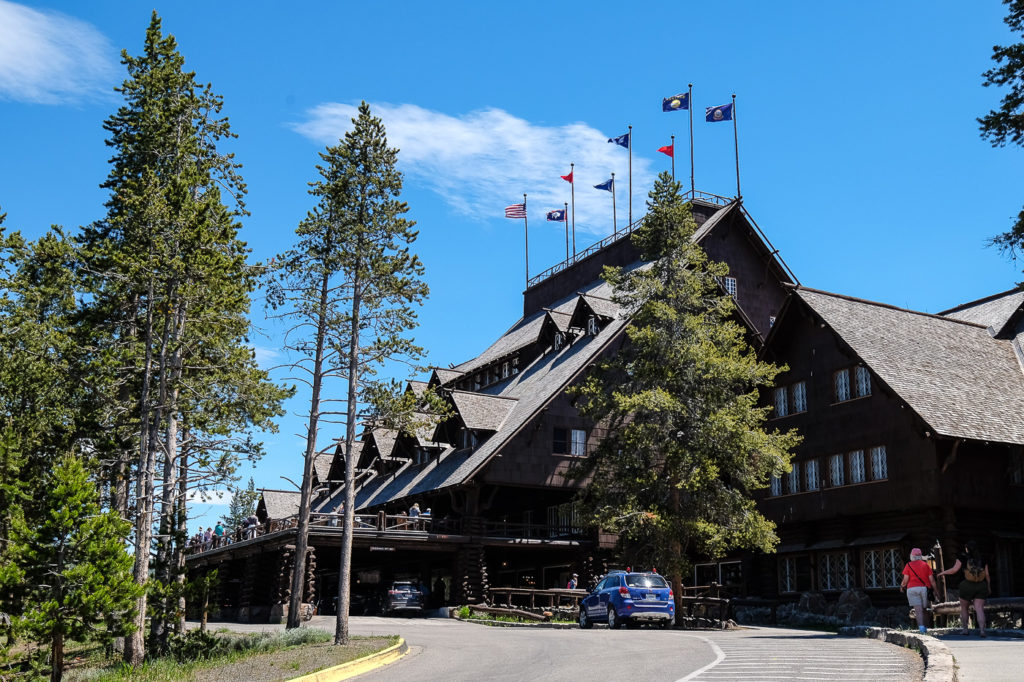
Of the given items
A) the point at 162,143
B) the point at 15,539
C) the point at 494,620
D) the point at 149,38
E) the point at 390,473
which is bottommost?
the point at 494,620

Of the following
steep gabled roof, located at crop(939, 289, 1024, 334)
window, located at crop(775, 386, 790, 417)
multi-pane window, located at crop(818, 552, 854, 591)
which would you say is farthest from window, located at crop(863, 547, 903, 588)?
steep gabled roof, located at crop(939, 289, 1024, 334)

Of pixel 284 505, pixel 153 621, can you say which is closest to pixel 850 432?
pixel 153 621

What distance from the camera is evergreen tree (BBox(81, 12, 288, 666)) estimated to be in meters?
26.6

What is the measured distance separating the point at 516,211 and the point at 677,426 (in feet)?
92.7

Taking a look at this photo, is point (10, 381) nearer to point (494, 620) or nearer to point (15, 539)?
point (15, 539)

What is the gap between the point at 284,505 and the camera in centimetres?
6384

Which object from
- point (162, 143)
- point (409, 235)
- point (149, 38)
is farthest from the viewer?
point (149, 38)

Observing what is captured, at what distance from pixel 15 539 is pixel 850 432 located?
27666 mm

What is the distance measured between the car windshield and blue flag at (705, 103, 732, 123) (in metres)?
27.2

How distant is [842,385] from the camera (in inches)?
1489

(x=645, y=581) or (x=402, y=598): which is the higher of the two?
(x=645, y=581)

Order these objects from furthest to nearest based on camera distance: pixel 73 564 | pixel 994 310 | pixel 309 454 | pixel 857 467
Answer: pixel 994 310 → pixel 857 467 → pixel 309 454 → pixel 73 564

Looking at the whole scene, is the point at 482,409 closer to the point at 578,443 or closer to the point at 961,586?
the point at 578,443

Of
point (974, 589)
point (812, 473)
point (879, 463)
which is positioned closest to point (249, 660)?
point (974, 589)
